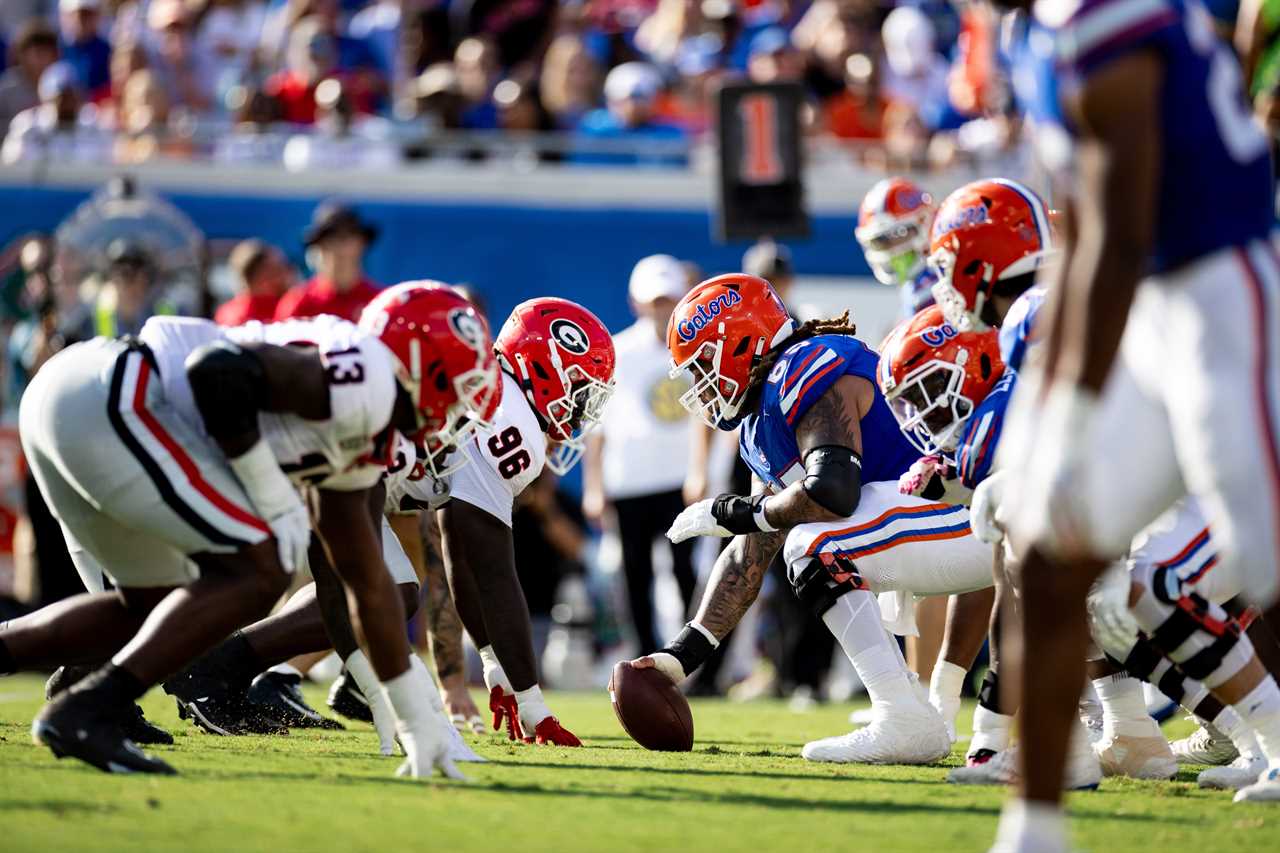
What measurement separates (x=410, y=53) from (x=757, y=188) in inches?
179

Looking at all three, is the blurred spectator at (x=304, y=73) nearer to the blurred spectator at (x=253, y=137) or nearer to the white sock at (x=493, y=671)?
the blurred spectator at (x=253, y=137)

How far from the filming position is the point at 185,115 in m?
12.9

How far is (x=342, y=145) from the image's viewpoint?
39.5 feet

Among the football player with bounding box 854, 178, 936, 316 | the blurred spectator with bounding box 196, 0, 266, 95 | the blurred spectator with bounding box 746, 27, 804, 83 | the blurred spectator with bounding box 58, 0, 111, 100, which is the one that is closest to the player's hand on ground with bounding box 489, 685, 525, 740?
the football player with bounding box 854, 178, 936, 316

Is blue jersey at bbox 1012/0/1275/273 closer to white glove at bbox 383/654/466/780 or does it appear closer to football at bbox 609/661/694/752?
white glove at bbox 383/654/466/780

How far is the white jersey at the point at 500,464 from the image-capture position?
21.1 feet

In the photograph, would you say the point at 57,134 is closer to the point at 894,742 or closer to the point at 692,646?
the point at 692,646

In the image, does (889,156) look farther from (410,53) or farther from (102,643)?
(102,643)

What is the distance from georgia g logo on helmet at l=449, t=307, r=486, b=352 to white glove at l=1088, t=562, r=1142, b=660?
5.99ft

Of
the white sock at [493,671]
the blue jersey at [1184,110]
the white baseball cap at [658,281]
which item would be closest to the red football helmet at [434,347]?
the white sock at [493,671]

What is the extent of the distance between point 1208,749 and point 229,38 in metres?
10.2

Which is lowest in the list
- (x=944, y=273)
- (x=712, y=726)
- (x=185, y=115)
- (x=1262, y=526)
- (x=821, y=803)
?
(x=712, y=726)

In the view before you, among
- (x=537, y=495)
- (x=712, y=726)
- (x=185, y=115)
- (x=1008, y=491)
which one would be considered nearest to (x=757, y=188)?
(x=537, y=495)

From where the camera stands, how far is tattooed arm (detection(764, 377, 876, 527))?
5.91 meters
